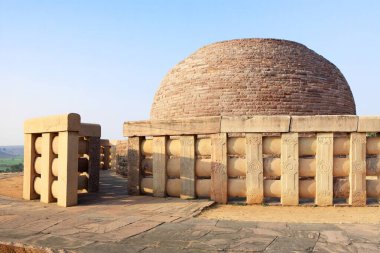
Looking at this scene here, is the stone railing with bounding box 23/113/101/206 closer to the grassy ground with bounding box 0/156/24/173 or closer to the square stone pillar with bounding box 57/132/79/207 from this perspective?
the square stone pillar with bounding box 57/132/79/207

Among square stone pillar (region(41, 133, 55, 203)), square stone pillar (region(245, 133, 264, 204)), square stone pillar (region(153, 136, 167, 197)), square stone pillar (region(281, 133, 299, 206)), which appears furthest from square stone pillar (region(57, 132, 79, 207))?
square stone pillar (region(281, 133, 299, 206))

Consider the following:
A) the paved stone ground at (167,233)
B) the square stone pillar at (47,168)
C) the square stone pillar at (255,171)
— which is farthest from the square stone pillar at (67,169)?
the square stone pillar at (255,171)

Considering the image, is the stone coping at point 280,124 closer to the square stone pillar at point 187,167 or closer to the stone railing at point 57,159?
the square stone pillar at point 187,167

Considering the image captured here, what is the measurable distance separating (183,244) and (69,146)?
2.67 m

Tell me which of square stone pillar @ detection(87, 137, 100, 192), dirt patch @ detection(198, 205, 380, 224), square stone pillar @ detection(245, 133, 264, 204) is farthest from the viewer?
square stone pillar @ detection(87, 137, 100, 192)

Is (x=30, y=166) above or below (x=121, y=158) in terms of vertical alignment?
above

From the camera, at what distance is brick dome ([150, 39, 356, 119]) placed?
1247 cm

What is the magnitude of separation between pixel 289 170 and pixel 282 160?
165 mm

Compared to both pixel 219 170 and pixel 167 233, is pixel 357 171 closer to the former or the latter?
pixel 219 170

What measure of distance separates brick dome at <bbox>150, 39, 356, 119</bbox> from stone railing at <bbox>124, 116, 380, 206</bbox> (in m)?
7.42

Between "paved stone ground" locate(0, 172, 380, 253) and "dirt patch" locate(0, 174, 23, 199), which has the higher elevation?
"paved stone ground" locate(0, 172, 380, 253)

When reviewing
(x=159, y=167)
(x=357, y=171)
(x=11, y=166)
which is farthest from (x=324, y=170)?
(x=11, y=166)

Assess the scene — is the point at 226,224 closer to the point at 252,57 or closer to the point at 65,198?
the point at 65,198

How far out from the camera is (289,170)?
476 cm
